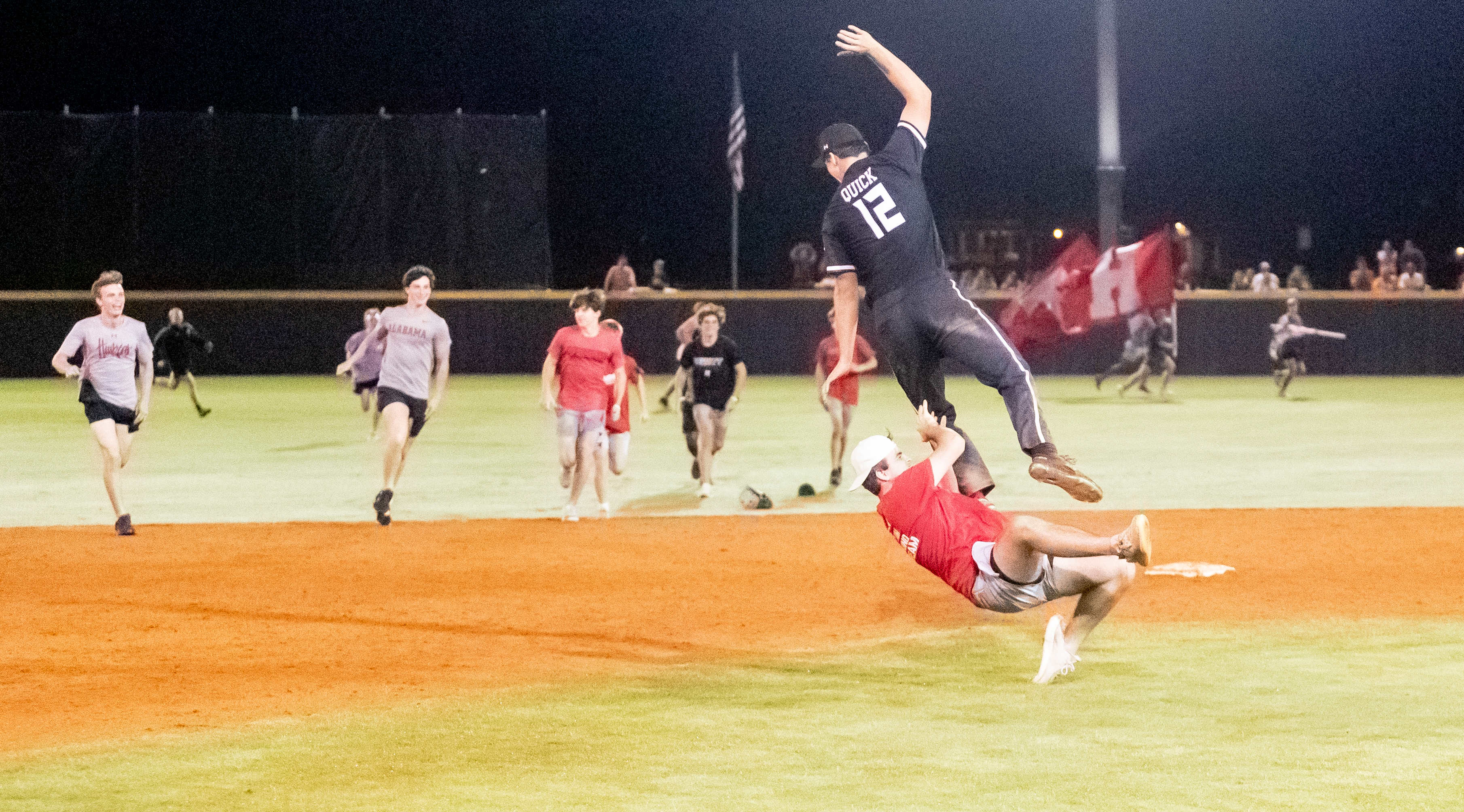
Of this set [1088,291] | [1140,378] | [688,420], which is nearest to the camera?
[688,420]

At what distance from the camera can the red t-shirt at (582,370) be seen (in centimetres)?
1425

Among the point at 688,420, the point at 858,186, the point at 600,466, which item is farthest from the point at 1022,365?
the point at 688,420

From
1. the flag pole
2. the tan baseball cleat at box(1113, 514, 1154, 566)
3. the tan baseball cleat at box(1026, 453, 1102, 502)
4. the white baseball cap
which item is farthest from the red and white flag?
the tan baseball cleat at box(1113, 514, 1154, 566)

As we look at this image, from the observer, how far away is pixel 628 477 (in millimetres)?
18094

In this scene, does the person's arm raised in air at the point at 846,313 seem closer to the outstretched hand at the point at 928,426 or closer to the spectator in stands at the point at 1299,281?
the outstretched hand at the point at 928,426

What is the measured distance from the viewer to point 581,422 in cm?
1433

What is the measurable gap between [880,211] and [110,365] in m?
7.72

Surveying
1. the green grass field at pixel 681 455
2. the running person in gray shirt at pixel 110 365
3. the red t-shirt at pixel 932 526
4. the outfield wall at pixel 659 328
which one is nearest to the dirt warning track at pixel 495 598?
the running person in gray shirt at pixel 110 365

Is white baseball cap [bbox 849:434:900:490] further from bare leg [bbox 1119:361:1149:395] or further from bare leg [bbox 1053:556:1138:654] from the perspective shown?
bare leg [bbox 1119:361:1149:395]

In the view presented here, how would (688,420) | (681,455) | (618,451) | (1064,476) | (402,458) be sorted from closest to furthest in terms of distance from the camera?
(1064,476) → (402,458) → (618,451) → (688,420) → (681,455)

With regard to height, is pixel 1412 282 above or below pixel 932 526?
below

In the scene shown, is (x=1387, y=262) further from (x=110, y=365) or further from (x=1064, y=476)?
(x=1064, y=476)

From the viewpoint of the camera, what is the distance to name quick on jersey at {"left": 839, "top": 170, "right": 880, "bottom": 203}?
302 inches

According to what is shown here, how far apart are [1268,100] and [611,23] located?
739 inches
